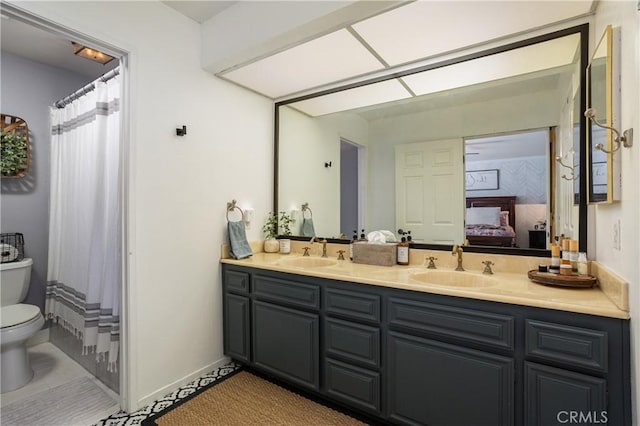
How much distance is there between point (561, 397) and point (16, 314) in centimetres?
328

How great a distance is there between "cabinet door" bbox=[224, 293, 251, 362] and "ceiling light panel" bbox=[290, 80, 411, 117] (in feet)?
5.53

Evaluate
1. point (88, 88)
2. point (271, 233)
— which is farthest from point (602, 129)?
point (88, 88)

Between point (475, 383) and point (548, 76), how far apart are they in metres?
1.76

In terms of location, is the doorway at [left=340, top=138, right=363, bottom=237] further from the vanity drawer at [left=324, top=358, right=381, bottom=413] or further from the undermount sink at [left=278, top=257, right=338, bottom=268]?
the vanity drawer at [left=324, top=358, right=381, bottom=413]

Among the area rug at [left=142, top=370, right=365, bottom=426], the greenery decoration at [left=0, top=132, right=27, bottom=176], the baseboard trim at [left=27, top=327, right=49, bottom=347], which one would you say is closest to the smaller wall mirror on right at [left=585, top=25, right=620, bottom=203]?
the area rug at [left=142, top=370, right=365, bottom=426]

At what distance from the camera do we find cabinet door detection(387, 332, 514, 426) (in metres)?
1.34

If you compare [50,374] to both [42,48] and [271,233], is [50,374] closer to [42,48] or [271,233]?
[271,233]

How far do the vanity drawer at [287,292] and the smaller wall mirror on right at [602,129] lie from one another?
1461 millimetres

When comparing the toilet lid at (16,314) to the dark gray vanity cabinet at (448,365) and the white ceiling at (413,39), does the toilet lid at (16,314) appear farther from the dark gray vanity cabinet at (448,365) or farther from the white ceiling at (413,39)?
the dark gray vanity cabinet at (448,365)

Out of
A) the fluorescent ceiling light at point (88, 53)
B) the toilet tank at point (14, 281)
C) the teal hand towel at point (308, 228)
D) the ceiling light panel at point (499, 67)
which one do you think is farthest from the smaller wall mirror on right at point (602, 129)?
the toilet tank at point (14, 281)

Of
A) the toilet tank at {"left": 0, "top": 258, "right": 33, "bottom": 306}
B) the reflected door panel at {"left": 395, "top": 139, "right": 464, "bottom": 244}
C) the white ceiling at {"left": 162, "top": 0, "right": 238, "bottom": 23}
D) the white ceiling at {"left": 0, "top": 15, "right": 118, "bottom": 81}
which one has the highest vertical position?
the white ceiling at {"left": 162, "top": 0, "right": 238, "bottom": 23}

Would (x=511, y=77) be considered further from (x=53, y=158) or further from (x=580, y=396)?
(x=53, y=158)

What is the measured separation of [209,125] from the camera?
7.53 feet

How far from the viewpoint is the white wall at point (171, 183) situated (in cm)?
186
